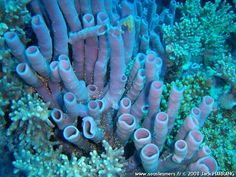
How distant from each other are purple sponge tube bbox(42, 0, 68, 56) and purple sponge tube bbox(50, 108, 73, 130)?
59cm

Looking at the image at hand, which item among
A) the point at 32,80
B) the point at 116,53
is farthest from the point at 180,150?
the point at 32,80

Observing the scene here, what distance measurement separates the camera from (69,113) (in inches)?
90.8

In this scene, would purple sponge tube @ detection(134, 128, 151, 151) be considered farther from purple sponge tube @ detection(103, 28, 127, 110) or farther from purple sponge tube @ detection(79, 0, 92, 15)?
purple sponge tube @ detection(79, 0, 92, 15)

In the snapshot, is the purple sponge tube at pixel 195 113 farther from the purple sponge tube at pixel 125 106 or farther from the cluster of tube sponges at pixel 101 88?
the purple sponge tube at pixel 125 106

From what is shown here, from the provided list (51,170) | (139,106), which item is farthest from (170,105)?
(51,170)

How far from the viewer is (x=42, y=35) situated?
2.35m

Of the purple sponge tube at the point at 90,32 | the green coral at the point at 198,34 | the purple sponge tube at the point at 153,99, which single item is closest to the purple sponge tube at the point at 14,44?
the purple sponge tube at the point at 90,32

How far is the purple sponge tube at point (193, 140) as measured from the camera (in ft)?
6.86

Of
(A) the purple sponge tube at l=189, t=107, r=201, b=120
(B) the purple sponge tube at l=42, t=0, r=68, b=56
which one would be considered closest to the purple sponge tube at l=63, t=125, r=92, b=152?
(B) the purple sponge tube at l=42, t=0, r=68, b=56

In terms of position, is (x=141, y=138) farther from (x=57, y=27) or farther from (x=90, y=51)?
(x=57, y=27)

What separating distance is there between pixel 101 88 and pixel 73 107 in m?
0.49

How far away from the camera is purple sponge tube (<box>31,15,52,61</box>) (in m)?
2.32

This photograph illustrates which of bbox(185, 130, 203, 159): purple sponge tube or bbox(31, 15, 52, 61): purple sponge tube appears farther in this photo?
bbox(31, 15, 52, 61): purple sponge tube

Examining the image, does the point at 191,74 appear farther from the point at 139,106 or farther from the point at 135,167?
the point at 135,167
